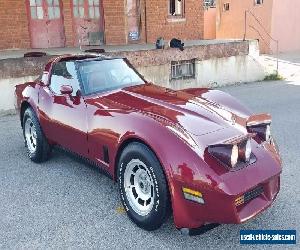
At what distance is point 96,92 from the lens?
4.22 metres

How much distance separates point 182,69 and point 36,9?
5.28m

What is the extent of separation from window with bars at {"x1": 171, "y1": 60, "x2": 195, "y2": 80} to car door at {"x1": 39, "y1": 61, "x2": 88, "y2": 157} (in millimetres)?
6175

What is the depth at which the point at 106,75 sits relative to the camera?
4520 mm

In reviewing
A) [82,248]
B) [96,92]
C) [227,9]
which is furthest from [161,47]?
[227,9]

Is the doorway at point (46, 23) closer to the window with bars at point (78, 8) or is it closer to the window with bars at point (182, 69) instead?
the window with bars at point (78, 8)

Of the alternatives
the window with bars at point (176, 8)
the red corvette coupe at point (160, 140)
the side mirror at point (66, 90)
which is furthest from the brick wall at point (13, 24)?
the side mirror at point (66, 90)

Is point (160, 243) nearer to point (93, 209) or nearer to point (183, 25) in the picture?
point (93, 209)

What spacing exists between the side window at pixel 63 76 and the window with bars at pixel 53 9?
25.3 ft

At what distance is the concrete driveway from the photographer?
3211 mm

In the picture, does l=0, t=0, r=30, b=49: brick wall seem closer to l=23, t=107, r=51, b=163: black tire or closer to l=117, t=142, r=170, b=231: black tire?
l=23, t=107, r=51, b=163: black tire

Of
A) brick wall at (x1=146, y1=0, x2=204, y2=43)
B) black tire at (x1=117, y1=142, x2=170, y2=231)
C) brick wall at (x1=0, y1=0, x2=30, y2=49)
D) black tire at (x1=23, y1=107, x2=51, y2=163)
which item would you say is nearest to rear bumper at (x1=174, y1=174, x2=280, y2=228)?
black tire at (x1=117, y1=142, x2=170, y2=231)

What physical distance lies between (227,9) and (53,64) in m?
17.8

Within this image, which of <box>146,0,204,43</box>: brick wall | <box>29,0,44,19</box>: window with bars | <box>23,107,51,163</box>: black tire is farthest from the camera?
<box>146,0,204,43</box>: brick wall

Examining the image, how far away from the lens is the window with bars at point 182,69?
34.9 ft
